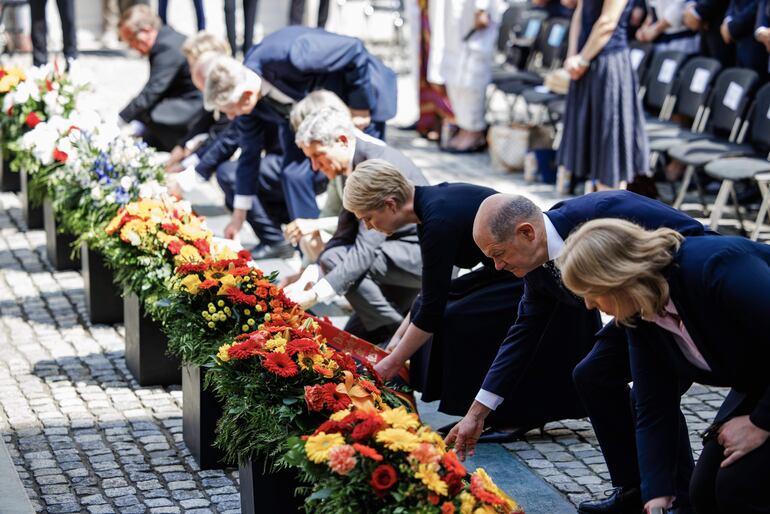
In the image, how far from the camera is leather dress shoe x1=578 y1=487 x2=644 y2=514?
406 centimetres

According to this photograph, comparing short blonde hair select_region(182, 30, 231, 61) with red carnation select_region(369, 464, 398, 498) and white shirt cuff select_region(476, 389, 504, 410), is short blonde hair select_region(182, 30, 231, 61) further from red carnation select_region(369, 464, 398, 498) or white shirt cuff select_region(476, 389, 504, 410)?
red carnation select_region(369, 464, 398, 498)

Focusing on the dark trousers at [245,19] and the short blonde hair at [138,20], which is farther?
the dark trousers at [245,19]

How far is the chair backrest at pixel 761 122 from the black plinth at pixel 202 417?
182 inches

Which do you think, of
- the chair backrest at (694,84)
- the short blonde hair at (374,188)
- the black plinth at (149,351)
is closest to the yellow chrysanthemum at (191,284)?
the short blonde hair at (374,188)

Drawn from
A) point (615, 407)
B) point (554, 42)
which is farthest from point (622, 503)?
point (554, 42)

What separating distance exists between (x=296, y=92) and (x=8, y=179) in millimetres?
3237

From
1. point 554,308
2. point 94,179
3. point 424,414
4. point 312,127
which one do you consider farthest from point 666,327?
point 94,179

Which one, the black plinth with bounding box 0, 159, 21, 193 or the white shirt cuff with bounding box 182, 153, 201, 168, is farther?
the black plinth with bounding box 0, 159, 21, 193

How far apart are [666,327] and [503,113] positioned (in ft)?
31.8

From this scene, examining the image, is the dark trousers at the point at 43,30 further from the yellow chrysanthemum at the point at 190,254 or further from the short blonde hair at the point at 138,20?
the yellow chrysanthemum at the point at 190,254

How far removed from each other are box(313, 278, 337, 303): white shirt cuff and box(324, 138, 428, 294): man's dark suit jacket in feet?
0.07

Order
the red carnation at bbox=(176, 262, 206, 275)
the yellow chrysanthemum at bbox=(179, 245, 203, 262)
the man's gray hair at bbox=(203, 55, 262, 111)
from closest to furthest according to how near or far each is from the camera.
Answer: the red carnation at bbox=(176, 262, 206, 275) → the yellow chrysanthemum at bbox=(179, 245, 203, 262) → the man's gray hair at bbox=(203, 55, 262, 111)

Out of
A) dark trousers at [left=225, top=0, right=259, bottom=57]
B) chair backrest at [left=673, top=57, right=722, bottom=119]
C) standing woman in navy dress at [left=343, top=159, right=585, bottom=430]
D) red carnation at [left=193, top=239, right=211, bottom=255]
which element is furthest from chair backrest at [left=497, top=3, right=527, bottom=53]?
standing woman in navy dress at [left=343, top=159, right=585, bottom=430]

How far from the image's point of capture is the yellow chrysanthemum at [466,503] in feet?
9.90
